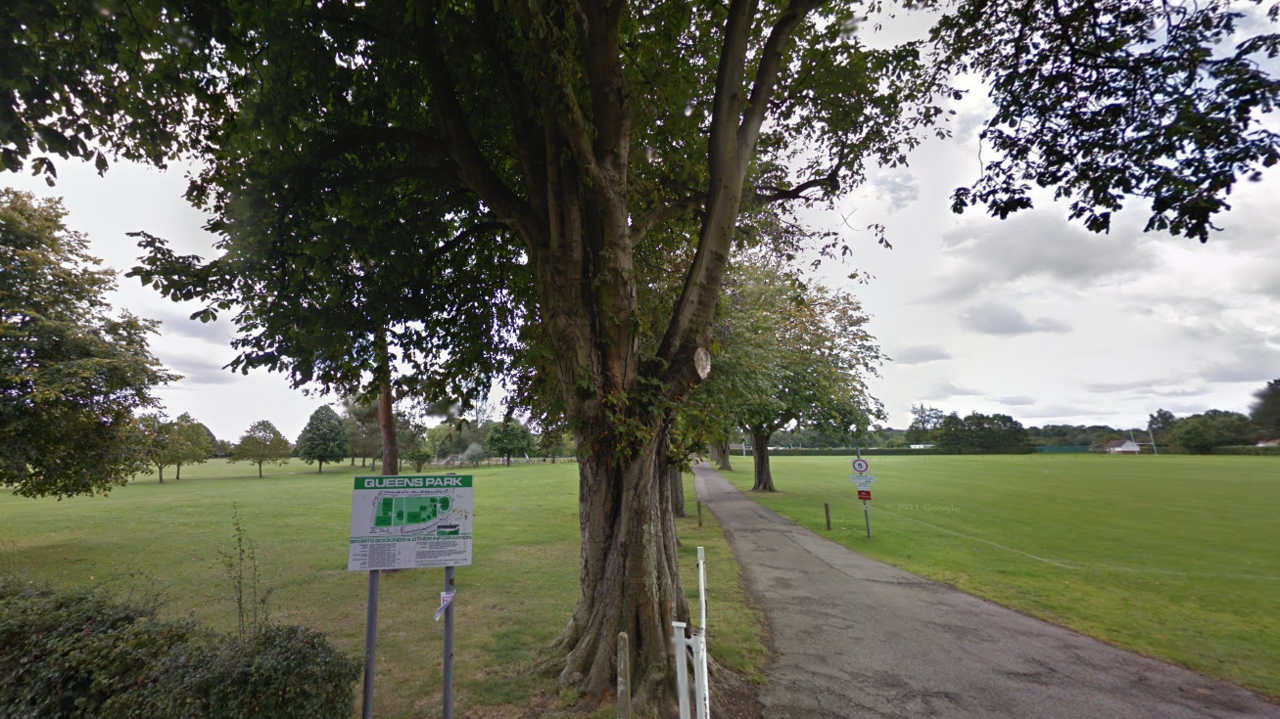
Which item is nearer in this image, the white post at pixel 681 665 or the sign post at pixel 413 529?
the white post at pixel 681 665

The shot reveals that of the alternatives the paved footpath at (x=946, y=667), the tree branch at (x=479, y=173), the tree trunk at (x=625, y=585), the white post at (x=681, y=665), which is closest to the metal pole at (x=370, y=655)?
the tree trunk at (x=625, y=585)

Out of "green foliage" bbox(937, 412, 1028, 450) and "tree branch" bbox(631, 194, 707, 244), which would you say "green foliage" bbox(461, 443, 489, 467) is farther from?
"green foliage" bbox(937, 412, 1028, 450)

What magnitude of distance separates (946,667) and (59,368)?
1928cm

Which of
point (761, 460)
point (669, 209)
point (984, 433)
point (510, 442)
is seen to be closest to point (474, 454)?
point (510, 442)

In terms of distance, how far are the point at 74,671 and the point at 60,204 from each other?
1920 centimetres

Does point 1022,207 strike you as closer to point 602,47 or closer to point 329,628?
point 602,47

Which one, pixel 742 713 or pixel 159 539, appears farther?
pixel 159 539

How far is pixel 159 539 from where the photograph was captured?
54.1ft

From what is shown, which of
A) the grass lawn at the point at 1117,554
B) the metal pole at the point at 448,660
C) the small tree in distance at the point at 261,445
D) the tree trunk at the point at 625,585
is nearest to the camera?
the metal pole at the point at 448,660

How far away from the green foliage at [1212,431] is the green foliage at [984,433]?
962 inches

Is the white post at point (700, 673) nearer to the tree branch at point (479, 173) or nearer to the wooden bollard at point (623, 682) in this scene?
the wooden bollard at point (623, 682)

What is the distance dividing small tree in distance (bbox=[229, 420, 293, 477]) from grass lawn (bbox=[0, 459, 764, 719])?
34.6 m

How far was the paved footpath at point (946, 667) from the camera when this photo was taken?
197 inches

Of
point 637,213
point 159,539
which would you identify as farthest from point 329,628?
point 159,539
